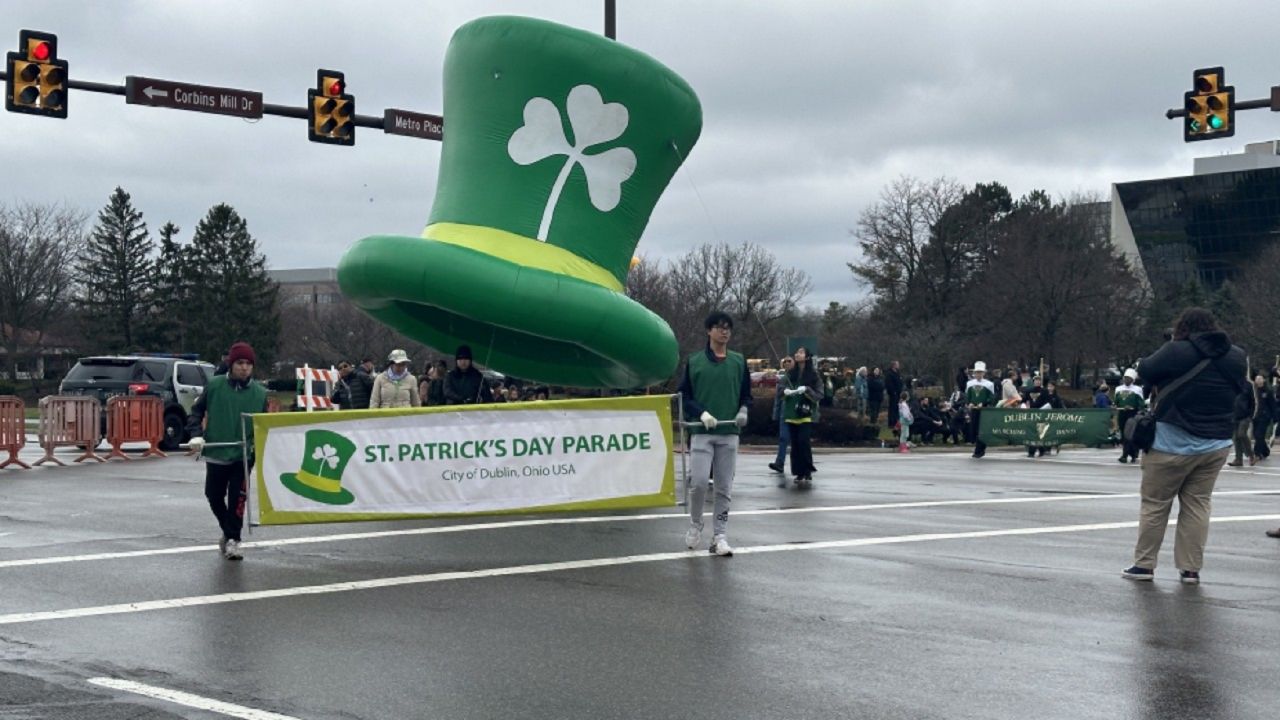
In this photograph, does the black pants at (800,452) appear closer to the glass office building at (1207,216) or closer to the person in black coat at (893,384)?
the person in black coat at (893,384)

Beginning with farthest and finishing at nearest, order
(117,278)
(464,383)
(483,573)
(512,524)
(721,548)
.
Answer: (117,278), (464,383), (512,524), (721,548), (483,573)

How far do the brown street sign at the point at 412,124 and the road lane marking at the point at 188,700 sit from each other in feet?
60.5

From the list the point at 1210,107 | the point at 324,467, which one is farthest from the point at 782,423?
the point at 1210,107

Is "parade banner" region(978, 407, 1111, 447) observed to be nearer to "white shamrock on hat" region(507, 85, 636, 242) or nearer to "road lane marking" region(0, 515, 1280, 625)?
"white shamrock on hat" region(507, 85, 636, 242)

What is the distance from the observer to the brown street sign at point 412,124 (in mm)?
24672

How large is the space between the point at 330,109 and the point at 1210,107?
14219mm

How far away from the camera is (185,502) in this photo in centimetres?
1588

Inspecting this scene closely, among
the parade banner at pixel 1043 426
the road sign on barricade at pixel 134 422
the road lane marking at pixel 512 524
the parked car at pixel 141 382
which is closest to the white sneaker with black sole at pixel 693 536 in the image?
the road lane marking at pixel 512 524

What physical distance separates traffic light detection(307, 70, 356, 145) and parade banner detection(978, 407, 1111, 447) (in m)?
12.4

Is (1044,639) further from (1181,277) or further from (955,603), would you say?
(1181,277)

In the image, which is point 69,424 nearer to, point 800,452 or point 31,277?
point 800,452

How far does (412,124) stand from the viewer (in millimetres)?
24875

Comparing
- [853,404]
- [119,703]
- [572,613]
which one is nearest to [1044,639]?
[572,613]

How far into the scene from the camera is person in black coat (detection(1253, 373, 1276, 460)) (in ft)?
83.8
